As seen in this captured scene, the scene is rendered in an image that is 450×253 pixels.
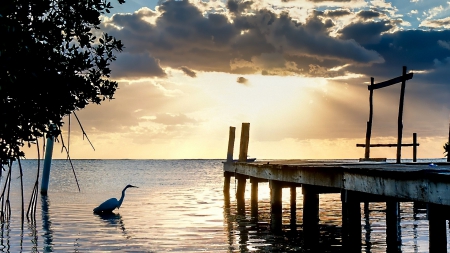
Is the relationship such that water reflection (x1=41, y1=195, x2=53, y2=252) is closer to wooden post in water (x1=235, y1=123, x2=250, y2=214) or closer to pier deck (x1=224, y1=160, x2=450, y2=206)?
pier deck (x1=224, y1=160, x2=450, y2=206)

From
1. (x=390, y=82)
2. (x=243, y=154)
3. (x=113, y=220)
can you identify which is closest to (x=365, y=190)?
(x=113, y=220)

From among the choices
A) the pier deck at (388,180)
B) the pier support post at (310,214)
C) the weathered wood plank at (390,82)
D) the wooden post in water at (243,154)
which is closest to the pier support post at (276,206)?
the pier support post at (310,214)

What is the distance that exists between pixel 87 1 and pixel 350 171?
5.54 metres

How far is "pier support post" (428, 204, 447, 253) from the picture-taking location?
8875mm

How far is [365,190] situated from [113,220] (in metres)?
12.6

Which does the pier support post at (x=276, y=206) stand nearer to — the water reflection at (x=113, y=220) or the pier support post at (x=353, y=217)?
the water reflection at (x=113, y=220)

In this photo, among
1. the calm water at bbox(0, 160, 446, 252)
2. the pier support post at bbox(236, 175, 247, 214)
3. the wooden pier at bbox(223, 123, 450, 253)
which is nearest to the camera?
the wooden pier at bbox(223, 123, 450, 253)

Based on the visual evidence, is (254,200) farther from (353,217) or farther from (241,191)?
(353,217)

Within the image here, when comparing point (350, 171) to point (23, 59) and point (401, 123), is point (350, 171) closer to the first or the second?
point (23, 59)

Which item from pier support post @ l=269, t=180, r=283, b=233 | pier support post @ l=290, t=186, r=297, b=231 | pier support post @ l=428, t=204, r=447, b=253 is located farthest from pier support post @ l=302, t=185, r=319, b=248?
pier support post @ l=428, t=204, r=447, b=253

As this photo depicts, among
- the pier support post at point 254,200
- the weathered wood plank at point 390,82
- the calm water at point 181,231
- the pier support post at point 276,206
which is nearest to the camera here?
the calm water at point 181,231

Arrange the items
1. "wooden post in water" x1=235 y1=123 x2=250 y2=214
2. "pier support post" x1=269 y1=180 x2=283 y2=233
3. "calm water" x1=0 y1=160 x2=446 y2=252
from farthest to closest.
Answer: "wooden post in water" x1=235 y1=123 x2=250 y2=214 → "pier support post" x1=269 y1=180 x2=283 y2=233 → "calm water" x1=0 y1=160 x2=446 y2=252

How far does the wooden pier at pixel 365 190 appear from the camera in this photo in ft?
28.2

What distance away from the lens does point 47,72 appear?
29.4ft
